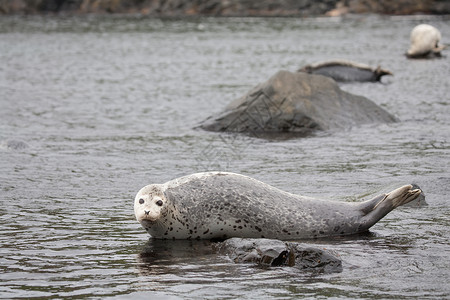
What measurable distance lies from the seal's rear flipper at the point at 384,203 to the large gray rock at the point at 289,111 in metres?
7.52

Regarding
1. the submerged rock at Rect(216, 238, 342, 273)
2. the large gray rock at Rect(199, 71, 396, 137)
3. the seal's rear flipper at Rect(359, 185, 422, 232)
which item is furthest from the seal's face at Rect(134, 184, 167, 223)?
the large gray rock at Rect(199, 71, 396, 137)

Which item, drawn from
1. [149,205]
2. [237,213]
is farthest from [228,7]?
[149,205]

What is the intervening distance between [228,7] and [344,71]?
50066 mm

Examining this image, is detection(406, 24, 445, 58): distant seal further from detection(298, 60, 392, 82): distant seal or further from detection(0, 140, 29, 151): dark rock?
detection(0, 140, 29, 151): dark rock

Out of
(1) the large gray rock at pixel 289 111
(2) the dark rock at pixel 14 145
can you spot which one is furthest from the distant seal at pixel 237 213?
(1) the large gray rock at pixel 289 111

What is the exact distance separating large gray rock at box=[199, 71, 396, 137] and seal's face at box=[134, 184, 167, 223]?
26.8ft

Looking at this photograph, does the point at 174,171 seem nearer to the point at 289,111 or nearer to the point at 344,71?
the point at 289,111

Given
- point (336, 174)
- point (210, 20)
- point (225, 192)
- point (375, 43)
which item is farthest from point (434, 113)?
point (210, 20)

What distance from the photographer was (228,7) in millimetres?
77125

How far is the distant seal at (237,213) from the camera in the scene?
1006 centimetres

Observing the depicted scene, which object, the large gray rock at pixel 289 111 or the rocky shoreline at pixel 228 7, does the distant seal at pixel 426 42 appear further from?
the rocky shoreline at pixel 228 7

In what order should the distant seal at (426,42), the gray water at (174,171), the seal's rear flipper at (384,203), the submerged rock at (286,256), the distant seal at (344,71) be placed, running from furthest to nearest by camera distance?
the distant seal at (426,42) → the distant seal at (344,71) → the seal's rear flipper at (384,203) → the submerged rock at (286,256) → the gray water at (174,171)

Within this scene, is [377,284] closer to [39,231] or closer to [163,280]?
[163,280]

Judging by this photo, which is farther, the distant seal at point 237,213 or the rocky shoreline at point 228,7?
the rocky shoreline at point 228,7
